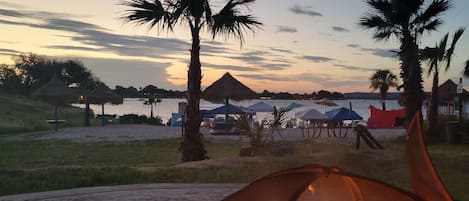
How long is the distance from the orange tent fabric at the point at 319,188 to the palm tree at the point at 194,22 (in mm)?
9111

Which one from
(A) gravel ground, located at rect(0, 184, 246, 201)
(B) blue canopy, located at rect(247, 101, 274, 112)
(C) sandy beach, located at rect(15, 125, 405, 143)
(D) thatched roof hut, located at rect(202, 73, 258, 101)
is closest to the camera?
(A) gravel ground, located at rect(0, 184, 246, 201)

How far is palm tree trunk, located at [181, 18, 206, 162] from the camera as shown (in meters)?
12.7

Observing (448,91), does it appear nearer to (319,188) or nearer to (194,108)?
(194,108)

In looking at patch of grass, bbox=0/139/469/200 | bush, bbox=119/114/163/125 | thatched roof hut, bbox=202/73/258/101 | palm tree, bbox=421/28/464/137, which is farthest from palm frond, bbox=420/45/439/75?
bush, bbox=119/114/163/125

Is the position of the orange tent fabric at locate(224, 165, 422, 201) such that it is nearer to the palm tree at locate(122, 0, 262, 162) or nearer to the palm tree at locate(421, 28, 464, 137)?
the palm tree at locate(122, 0, 262, 162)

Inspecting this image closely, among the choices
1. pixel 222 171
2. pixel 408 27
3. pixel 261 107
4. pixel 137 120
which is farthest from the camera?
pixel 137 120

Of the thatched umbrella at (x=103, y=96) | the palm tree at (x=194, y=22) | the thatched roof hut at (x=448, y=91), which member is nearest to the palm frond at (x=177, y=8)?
the palm tree at (x=194, y=22)

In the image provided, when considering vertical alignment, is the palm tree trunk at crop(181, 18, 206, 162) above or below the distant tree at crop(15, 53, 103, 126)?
below

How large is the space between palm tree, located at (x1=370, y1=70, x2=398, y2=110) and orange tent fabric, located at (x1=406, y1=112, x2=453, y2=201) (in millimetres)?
37153

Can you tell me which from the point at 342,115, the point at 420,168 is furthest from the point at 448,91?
the point at 420,168

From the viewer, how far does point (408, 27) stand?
685 inches

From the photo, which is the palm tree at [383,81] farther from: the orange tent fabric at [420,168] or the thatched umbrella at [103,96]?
the orange tent fabric at [420,168]

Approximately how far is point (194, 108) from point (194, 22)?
1.92 m

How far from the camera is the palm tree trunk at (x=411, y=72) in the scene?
17.2 meters
